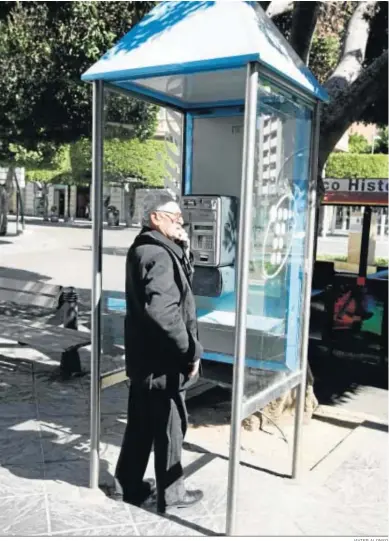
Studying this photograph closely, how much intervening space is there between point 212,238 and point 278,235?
1050 mm

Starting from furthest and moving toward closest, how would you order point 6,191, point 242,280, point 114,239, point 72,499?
point 6,191 → point 114,239 → point 72,499 → point 242,280

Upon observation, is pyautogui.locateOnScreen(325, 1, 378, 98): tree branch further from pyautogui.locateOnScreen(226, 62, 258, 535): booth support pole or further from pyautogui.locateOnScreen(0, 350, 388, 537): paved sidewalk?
pyautogui.locateOnScreen(0, 350, 388, 537): paved sidewalk

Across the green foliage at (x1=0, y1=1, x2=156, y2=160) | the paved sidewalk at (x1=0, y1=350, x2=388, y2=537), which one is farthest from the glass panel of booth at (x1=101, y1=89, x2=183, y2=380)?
the green foliage at (x1=0, y1=1, x2=156, y2=160)

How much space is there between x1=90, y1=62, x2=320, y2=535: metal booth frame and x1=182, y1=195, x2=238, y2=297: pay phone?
2.78 ft

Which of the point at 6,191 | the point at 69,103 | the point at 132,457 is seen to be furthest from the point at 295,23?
the point at 6,191

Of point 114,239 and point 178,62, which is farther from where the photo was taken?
point 114,239

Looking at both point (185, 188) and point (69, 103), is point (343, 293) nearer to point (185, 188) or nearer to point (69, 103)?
point (185, 188)

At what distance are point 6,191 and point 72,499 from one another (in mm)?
22624

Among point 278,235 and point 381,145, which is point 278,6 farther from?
point 381,145

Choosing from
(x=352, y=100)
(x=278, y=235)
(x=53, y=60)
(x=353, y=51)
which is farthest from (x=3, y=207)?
(x=278, y=235)

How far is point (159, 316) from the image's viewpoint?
9.56 ft

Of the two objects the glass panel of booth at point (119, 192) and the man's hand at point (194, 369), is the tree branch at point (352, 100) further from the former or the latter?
the man's hand at point (194, 369)

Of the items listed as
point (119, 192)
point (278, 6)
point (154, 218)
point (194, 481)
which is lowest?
point (194, 481)

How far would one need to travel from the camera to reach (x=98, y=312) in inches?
134
